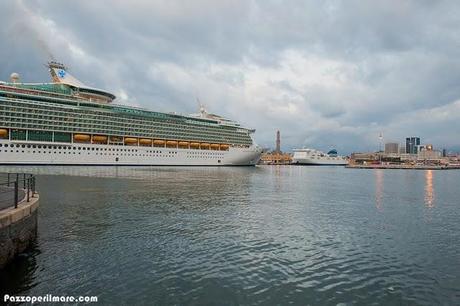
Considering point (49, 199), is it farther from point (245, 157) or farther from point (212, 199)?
point (245, 157)

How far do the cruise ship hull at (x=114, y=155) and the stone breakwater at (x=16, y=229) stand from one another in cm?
8979

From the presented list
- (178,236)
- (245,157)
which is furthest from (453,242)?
(245,157)

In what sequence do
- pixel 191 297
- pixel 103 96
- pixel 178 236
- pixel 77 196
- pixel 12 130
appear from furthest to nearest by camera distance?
pixel 103 96 → pixel 12 130 → pixel 77 196 → pixel 178 236 → pixel 191 297

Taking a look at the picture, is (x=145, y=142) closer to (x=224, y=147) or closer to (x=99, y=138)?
(x=99, y=138)

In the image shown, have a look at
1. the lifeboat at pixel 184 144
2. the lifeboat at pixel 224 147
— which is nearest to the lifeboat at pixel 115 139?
the lifeboat at pixel 184 144

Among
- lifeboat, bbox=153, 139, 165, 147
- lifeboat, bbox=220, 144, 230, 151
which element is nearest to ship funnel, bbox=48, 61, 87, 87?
lifeboat, bbox=153, 139, 165, 147

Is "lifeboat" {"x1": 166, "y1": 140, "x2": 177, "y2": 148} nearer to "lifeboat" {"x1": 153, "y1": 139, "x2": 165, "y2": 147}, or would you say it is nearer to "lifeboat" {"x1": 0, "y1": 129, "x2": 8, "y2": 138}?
"lifeboat" {"x1": 153, "y1": 139, "x2": 165, "y2": 147}

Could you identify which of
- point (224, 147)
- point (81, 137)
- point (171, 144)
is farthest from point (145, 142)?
point (224, 147)

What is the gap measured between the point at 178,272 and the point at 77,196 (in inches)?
922

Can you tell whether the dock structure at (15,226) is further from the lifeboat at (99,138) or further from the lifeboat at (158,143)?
the lifeboat at (158,143)

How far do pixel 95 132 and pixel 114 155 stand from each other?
9.21m

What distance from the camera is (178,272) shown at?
1281 centimetres

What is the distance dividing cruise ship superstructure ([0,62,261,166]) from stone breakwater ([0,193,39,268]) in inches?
3541

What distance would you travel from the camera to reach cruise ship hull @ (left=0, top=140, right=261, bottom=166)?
92938 millimetres
